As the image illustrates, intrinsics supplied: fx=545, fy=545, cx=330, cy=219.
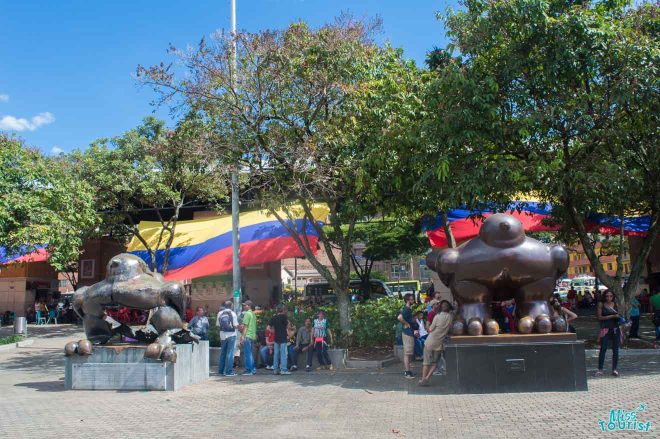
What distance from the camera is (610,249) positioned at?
29.2m

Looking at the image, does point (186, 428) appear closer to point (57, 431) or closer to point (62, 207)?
point (57, 431)

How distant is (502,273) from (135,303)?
7.01m

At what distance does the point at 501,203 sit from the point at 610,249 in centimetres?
1980

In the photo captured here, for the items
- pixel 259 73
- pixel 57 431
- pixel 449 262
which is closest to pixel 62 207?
pixel 259 73

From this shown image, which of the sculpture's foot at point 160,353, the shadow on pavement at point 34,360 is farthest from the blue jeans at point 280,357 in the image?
the shadow on pavement at point 34,360

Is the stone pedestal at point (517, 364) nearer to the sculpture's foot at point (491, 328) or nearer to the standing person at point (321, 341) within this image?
the sculpture's foot at point (491, 328)

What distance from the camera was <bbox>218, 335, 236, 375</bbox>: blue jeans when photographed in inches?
494

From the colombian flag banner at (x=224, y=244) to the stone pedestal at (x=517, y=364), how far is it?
29.5 ft

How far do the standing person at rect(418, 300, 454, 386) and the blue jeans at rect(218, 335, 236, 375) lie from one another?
446cm

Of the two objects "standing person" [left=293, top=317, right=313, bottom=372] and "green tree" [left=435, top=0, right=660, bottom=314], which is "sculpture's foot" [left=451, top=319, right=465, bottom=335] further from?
"standing person" [left=293, top=317, right=313, bottom=372]

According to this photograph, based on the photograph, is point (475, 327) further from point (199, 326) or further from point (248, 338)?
point (199, 326)

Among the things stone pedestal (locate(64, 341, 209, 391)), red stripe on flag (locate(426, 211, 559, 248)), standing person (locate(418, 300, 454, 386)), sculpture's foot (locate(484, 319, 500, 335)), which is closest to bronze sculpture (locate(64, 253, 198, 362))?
stone pedestal (locate(64, 341, 209, 391))

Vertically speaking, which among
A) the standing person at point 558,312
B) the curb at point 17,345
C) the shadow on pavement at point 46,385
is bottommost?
the shadow on pavement at point 46,385

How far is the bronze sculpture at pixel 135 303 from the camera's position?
1070 cm
